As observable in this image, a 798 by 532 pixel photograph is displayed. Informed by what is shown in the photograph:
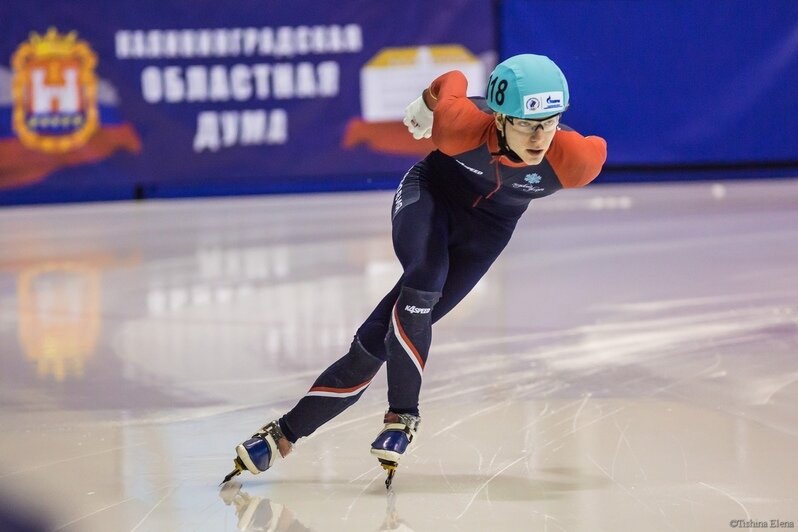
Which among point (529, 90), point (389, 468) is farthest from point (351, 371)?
point (529, 90)

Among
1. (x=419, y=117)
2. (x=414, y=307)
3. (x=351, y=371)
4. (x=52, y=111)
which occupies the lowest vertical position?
(x=351, y=371)

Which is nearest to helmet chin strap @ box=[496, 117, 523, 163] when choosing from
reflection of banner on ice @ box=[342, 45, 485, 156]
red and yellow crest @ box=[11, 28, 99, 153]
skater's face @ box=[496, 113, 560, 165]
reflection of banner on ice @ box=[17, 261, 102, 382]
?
skater's face @ box=[496, 113, 560, 165]

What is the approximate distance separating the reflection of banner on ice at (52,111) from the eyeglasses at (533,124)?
7.97 m

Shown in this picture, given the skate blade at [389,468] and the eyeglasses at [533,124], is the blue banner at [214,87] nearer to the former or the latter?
the eyeglasses at [533,124]

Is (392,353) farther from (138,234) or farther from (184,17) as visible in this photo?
(184,17)

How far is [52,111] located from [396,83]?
10.5 feet

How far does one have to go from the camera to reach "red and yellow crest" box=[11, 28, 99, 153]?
385 inches

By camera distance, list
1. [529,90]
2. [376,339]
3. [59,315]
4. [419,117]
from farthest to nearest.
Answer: [59,315], [419,117], [376,339], [529,90]

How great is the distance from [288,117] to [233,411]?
707cm

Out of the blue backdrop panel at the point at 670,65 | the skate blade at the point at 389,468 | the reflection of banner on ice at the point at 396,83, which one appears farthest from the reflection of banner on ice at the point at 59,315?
the blue backdrop panel at the point at 670,65

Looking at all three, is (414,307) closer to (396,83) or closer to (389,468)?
(389,468)

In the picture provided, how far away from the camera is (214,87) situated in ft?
33.1

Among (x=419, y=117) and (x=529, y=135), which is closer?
(x=529, y=135)

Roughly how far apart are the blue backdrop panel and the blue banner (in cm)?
72
